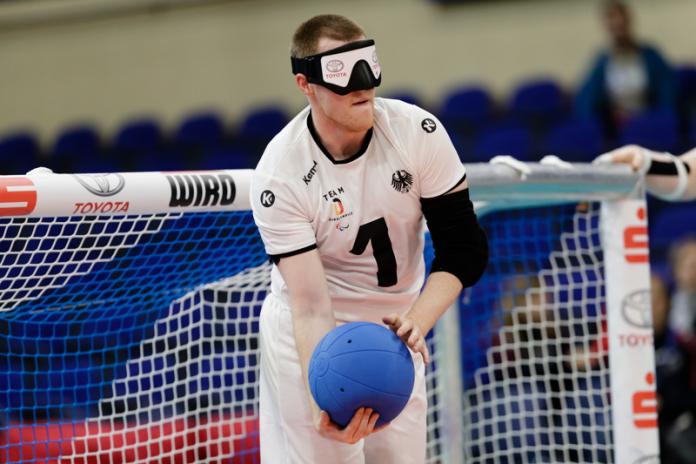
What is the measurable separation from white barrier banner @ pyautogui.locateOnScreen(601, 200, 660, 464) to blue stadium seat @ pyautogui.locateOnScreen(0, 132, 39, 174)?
30.4ft

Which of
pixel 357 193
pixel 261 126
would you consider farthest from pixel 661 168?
pixel 261 126

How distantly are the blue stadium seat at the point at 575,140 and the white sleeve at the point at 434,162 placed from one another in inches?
225

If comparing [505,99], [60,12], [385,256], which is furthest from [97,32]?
[385,256]

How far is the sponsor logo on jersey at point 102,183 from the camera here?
332 centimetres

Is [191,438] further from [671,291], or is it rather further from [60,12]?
[60,12]

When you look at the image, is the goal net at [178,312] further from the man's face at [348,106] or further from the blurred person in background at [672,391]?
the blurred person in background at [672,391]

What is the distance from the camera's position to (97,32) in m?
13.5

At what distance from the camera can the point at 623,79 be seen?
9.73m

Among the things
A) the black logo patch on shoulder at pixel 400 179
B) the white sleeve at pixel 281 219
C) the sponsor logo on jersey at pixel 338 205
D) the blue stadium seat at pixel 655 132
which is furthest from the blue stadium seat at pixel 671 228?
the white sleeve at pixel 281 219

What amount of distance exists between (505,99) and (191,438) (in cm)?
787

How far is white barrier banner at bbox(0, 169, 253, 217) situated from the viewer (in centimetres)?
318

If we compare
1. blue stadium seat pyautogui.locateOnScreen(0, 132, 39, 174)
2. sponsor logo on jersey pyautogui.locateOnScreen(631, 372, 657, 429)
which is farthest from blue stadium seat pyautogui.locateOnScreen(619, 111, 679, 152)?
blue stadium seat pyautogui.locateOnScreen(0, 132, 39, 174)

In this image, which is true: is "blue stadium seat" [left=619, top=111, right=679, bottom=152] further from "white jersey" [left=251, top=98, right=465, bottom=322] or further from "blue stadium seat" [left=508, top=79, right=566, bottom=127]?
"white jersey" [left=251, top=98, right=465, bottom=322]

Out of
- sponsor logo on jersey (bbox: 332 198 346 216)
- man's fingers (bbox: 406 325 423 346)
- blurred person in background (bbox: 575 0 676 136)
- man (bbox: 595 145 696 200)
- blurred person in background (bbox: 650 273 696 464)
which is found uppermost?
blurred person in background (bbox: 575 0 676 136)
